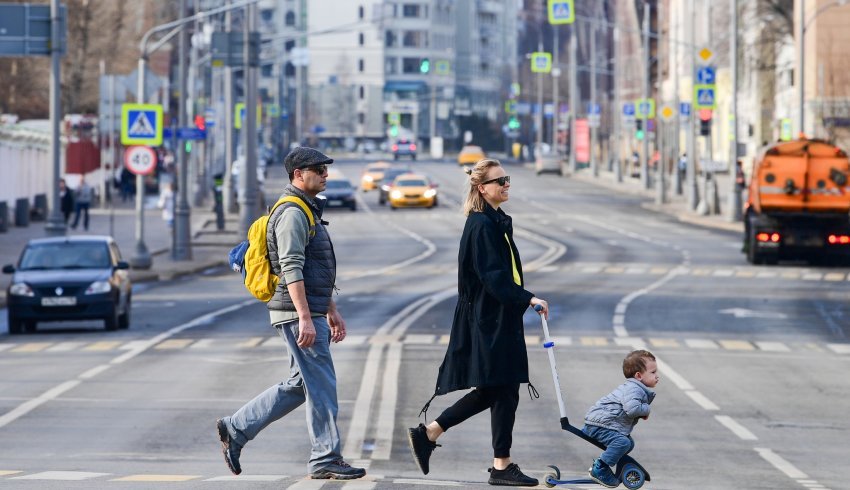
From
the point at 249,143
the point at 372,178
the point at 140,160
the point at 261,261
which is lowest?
the point at 261,261

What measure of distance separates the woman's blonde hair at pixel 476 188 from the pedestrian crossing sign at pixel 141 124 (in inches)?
1276

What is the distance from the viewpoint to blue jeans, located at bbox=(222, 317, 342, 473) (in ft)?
36.2

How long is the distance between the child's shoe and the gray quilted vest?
1.85 meters

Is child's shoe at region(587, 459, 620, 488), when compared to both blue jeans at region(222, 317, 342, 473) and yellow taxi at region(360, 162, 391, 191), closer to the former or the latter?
blue jeans at region(222, 317, 342, 473)

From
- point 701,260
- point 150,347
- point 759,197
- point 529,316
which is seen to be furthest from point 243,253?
point 701,260

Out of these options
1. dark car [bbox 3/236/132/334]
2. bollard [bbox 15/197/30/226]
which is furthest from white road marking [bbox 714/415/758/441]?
bollard [bbox 15/197/30/226]

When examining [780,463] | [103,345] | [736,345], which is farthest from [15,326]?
[780,463]

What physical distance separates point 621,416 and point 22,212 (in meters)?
54.5

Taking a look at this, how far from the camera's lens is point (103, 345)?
1016 inches

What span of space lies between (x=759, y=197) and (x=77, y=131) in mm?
45613

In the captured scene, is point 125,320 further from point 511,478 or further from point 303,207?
point 511,478

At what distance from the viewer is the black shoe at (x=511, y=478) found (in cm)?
1091

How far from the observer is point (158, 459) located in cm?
1422

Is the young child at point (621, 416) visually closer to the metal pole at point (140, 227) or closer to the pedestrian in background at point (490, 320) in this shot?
the pedestrian in background at point (490, 320)
